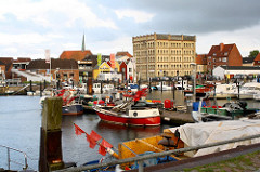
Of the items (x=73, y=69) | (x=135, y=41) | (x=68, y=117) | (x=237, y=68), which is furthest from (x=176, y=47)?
(x=68, y=117)

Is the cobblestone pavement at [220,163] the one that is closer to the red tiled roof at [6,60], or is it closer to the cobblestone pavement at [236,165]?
the cobblestone pavement at [236,165]

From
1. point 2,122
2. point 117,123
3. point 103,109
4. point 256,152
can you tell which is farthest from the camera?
point 2,122

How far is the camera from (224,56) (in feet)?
424

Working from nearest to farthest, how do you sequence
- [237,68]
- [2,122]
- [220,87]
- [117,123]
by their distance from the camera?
[117,123]
[2,122]
[220,87]
[237,68]

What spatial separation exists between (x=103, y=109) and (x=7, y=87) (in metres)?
73.8

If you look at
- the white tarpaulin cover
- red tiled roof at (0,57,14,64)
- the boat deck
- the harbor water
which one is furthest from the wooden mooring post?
red tiled roof at (0,57,14,64)

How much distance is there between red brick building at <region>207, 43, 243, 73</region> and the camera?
128m

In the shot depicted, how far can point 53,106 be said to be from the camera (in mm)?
11000

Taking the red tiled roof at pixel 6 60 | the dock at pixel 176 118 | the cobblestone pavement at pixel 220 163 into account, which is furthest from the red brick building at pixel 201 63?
the cobblestone pavement at pixel 220 163

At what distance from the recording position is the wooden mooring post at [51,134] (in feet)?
36.1

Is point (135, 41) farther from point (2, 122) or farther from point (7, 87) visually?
point (2, 122)

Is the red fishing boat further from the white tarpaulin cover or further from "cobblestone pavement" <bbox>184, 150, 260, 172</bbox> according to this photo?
"cobblestone pavement" <bbox>184, 150, 260, 172</bbox>

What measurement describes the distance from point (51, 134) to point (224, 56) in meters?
126

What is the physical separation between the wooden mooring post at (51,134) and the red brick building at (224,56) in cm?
12423
